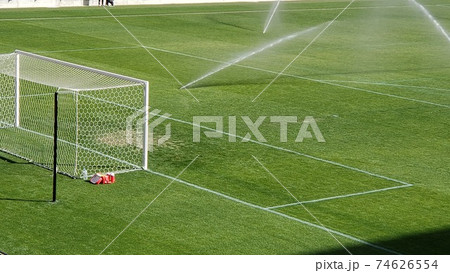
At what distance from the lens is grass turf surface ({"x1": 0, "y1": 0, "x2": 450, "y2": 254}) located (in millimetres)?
14398

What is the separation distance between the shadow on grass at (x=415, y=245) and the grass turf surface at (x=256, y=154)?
0.04 m

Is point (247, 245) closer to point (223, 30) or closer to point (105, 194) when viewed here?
point (105, 194)

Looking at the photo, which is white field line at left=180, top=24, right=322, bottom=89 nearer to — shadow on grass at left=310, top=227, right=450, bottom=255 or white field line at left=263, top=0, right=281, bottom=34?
white field line at left=263, top=0, right=281, bottom=34

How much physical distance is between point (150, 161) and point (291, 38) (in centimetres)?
1793

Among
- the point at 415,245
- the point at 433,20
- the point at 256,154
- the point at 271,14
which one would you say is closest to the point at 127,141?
the point at 256,154

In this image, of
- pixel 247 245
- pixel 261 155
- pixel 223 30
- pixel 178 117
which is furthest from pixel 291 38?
pixel 247 245

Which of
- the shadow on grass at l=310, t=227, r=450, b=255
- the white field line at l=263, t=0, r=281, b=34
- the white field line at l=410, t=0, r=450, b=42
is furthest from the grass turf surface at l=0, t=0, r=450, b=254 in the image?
the white field line at l=410, t=0, r=450, b=42

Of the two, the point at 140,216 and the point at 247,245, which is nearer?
the point at 247,245

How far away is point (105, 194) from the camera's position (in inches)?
641

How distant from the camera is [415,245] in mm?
14141

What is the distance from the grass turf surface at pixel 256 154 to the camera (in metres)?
14.4

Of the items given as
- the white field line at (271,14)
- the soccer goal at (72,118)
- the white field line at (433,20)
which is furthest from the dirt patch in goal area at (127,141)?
the white field line at (433,20)

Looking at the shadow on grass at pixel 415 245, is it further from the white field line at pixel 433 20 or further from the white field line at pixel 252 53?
the white field line at pixel 433 20

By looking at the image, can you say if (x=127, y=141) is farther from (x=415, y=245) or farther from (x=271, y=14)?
(x=271, y=14)
